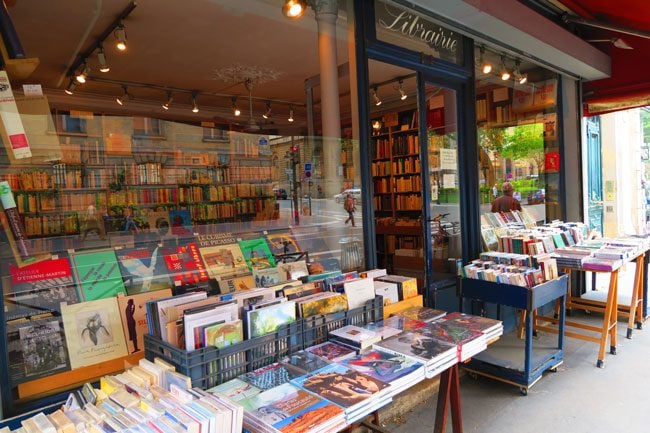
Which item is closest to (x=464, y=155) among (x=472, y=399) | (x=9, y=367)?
(x=472, y=399)

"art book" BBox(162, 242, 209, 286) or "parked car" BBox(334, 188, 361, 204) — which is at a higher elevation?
"parked car" BBox(334, 188, 361, 204)

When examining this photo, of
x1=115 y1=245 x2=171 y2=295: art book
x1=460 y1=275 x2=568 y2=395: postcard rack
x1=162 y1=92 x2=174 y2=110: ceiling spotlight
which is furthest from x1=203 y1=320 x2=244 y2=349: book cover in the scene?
x1=162 y1=92 x2=174 y2=110: ceiling spotlight

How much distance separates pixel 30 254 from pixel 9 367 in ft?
1.83

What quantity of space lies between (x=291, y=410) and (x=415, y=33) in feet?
9.66

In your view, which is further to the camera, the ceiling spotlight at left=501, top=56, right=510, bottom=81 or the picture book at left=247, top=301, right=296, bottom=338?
the ceiling spotlight at left=501, top=56, right=510, bottom=81

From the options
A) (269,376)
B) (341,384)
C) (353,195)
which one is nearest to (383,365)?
(341,384)

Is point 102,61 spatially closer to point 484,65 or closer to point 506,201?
point 484,65

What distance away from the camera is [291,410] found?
4.35ft

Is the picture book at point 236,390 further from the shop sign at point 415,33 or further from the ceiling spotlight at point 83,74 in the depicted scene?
the ceiling spotlight at point 83,74

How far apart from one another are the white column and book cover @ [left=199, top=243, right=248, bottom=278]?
0.91 m

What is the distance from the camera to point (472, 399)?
2889 millimetres

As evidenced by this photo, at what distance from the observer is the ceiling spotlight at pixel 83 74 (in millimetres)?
6062

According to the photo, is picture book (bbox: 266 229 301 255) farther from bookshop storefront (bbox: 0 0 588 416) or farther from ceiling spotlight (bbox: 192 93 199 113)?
ceiling spotlight (bbox: 192 93 199 113)

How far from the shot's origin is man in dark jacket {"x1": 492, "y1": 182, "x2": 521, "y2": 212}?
441cm
